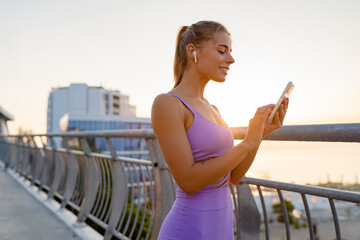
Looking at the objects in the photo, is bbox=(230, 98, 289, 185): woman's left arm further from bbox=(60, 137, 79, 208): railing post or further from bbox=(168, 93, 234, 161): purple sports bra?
bbox=(60, 137, 79, 208): railing post

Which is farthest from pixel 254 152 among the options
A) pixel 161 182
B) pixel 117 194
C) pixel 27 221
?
pixel 27 221

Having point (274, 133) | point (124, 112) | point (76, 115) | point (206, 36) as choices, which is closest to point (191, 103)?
point (206, 36)

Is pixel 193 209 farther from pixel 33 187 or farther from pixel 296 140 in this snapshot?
pixel 33 187

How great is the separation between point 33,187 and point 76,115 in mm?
77940

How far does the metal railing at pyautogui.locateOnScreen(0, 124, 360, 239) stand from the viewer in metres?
1.58

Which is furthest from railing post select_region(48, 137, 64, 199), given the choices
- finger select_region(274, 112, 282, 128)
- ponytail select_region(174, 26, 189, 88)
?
finger select_region(274, 112, 282, 128)

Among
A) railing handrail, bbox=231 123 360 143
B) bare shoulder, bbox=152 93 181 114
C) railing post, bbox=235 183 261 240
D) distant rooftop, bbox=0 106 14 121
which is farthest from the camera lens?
distant rooftop, bbox=0 106 14 121

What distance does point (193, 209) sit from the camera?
4.75 ft

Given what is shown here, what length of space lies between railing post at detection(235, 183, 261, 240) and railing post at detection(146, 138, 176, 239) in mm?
745

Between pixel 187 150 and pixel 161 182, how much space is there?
1448 millimetres

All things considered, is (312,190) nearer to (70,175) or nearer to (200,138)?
(200,138)

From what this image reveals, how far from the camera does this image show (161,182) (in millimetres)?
2738

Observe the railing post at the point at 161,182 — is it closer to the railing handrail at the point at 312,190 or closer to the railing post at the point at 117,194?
the railing handrail at the point at 312,190

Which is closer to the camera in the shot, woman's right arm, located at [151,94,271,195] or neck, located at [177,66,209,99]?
woman's right arm, located at [151,94,271,195]
